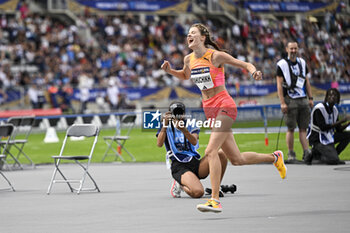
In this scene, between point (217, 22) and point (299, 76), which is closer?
point (299, 76)

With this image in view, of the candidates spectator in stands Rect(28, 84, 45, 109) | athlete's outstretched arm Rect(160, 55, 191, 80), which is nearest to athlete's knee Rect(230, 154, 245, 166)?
athlete's outstretched arm Rect(160, 55, 191, 80)

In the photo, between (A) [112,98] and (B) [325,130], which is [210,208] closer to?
(B) [325,130]

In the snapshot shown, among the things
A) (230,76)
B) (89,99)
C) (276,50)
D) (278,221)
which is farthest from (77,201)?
(276,50)

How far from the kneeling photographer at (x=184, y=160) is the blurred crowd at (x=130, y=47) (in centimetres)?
2341

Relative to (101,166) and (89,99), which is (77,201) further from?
(89,99)

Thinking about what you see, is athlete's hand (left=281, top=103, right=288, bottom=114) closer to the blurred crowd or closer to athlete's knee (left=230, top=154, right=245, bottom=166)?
athlete's knee (left=230, top=154, right=245, bottom=166)

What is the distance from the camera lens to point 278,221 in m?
7.68

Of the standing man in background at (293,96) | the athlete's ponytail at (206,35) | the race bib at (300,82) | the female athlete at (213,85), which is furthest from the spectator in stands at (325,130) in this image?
the athlete's ponytail at (206,35)

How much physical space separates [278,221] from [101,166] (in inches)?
398

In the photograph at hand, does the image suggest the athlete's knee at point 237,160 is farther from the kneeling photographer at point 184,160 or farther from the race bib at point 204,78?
the race bib at point 204,78

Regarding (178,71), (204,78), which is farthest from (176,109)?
(204,78)

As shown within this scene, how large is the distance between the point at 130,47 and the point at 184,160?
31.9 metres

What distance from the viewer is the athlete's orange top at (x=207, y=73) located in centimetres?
911

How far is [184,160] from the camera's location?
10.7 meters
